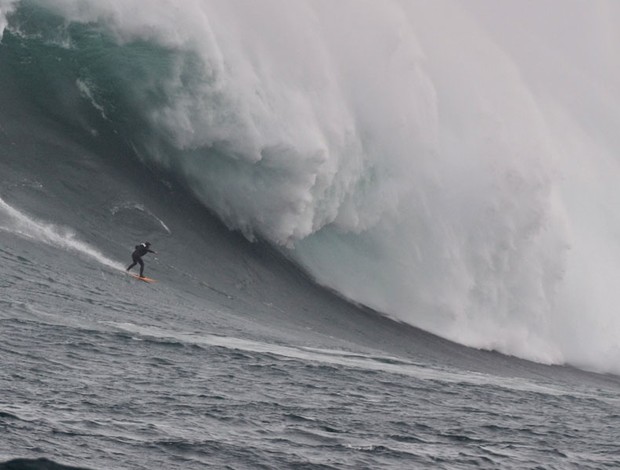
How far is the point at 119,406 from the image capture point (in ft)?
47.1

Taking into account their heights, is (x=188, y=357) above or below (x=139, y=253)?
below

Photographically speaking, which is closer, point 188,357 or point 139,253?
point 188,357

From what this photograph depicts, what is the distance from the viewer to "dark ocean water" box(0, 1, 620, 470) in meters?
13.8

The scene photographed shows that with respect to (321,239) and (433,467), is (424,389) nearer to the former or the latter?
(433,467)

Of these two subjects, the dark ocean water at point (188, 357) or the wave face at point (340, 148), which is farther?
the wave face at point (340, 148)

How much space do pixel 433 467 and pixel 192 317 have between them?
835 centimetres

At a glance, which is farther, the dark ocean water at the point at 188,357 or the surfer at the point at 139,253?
the surfer at the point at 139,253

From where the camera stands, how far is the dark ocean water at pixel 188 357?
1380 centimetres

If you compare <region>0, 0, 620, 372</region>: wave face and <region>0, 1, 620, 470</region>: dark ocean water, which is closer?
<region>0, 1, 620, 470</region>: dark ocean water

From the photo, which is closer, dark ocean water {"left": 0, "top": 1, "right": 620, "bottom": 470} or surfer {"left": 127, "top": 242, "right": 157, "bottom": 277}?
dark ocean water {"left": 0, "top": 1, "right": 620, "bottom": 470}

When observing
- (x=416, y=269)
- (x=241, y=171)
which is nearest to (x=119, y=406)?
(x=241, y=171)

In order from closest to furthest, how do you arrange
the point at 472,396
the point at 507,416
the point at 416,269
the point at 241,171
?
1. the point at 507,416
2. the point at 472,396
3. the point at 241,171
4. the point at 416,269

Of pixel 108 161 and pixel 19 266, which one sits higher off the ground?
pixel 108 161

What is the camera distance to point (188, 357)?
18.2 metres
